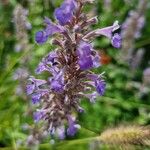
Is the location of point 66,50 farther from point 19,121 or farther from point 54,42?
point 19,121

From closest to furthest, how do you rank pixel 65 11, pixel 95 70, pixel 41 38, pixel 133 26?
1. pixel 65 11
2. pixel 41 38
3. pixel 133 26
4. pixel 95 70

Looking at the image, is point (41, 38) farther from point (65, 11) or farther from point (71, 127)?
point (71, 127)

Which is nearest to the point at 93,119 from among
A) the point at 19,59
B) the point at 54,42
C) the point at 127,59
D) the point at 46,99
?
the point at 127,59

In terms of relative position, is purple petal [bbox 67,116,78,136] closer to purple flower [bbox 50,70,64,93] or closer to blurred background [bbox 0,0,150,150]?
purple flower [bbox 50,70,64,93]

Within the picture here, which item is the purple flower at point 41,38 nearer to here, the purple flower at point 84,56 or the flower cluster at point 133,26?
the purple flower at point 84,56

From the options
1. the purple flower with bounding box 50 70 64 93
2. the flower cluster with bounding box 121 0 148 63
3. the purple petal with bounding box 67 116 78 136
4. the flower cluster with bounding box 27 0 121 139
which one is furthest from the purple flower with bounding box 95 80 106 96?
the flower cluster with bounding box 121 0 148 63

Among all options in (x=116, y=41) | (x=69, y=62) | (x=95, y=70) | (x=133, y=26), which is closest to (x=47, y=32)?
(x=69, y=62)

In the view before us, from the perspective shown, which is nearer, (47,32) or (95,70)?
(47,32)
